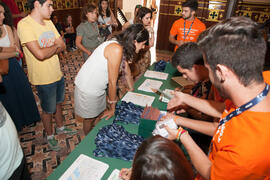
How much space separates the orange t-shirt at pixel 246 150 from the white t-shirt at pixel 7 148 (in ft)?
3.83

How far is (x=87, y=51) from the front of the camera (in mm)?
3447

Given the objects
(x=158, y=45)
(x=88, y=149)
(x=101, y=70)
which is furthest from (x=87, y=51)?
(x=158, y=45)

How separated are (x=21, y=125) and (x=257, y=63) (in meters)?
3.23

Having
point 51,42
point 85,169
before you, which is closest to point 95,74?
point 51,42

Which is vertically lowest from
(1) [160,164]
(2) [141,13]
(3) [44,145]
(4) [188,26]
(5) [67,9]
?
(3) [44,145]

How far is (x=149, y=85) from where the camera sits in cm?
266

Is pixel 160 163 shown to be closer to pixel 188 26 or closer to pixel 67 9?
pixel 188 26

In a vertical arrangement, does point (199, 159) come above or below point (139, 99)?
above

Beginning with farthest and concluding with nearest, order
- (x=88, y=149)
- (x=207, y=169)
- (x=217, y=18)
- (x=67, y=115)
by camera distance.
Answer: (x=217, y=18), (x=67, y=115), (x=88, y=149), (x=207, y=169)

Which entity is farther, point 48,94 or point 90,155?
point 48,94

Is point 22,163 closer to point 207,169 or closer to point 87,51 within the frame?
point 207,169

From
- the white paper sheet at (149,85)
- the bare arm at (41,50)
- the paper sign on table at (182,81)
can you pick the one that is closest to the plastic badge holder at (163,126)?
the white paper sheet at (149,85)

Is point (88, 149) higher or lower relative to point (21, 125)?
higher

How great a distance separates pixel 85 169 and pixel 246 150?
1.04 metres
